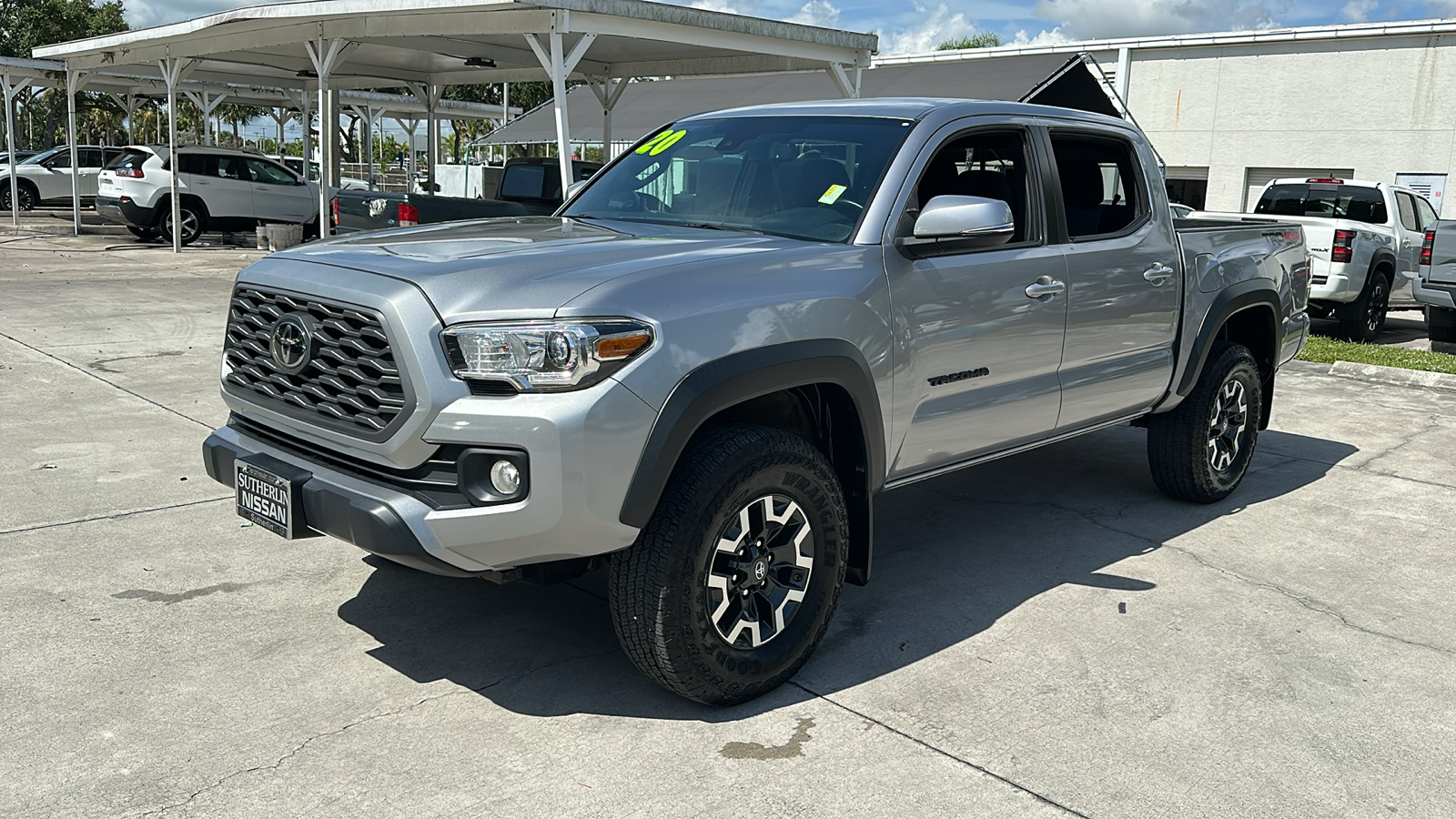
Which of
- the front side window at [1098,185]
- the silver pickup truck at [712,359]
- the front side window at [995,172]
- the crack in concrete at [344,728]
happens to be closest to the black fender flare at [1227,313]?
the silver pickup truck at [712,359]

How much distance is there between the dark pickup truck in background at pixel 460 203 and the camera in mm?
12359

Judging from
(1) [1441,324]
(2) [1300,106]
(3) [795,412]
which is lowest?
(1) [1441,324]

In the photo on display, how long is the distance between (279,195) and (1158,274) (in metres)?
19.4

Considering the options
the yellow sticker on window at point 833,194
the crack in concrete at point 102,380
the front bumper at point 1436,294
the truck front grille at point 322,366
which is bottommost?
the crack in concrete at point 102,380

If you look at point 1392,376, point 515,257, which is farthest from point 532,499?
point 1392,376

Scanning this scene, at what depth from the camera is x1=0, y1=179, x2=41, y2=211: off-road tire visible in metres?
28.5

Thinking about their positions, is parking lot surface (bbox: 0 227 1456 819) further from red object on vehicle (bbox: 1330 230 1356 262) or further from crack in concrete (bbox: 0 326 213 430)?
red object on vehicle (bbox: 1330 230 1356 262)

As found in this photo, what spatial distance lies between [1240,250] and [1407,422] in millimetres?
3551

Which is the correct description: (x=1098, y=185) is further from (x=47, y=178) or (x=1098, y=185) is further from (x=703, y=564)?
(x=47, y=178)

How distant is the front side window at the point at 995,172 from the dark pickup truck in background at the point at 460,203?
26.7 feet

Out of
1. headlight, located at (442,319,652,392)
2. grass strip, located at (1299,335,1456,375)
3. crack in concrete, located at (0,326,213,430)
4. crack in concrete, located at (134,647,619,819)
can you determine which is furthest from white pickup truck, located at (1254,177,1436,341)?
headlight, located at (442,319,652,392)

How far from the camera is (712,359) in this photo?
135 inches

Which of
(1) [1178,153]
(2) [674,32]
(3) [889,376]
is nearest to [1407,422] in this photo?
(3) [889,376]

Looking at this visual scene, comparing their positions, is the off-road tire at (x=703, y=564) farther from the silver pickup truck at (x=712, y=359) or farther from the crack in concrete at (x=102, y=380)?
the crack in concrete at (x=102, y=380)
